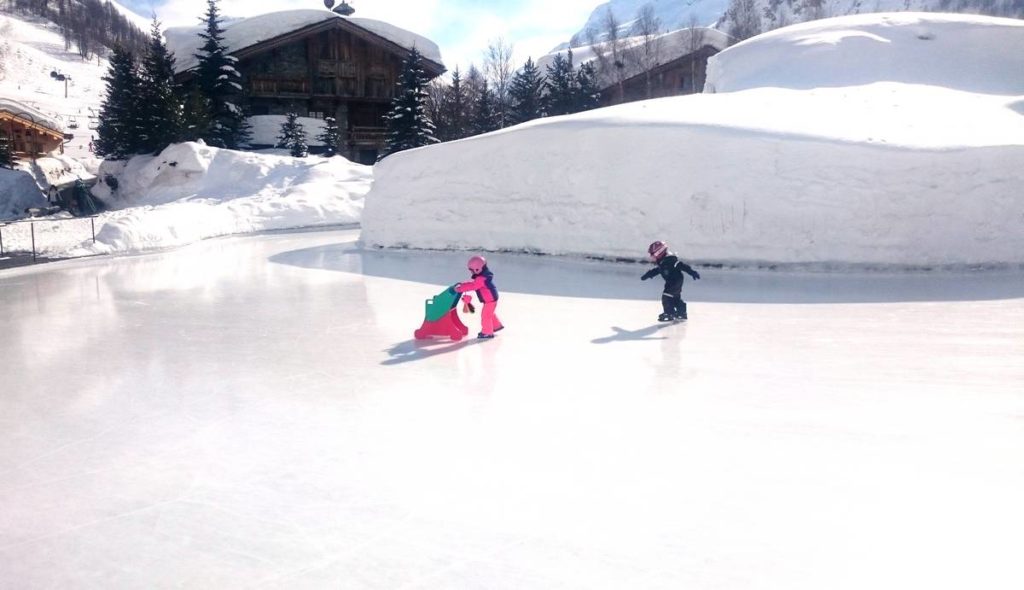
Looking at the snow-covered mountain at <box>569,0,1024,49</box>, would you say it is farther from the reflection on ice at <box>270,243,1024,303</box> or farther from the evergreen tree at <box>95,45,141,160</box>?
the reflection on ice at <box>270,243,1024,303</box>

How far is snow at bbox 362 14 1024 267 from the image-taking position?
926 cm

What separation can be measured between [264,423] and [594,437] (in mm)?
1952

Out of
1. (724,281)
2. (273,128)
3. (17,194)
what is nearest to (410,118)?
(273,128)

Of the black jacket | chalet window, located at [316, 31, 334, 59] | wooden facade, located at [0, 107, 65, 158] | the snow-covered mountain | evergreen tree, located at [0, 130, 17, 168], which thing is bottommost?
the black jacket

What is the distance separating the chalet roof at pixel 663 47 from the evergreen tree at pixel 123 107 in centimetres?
2310

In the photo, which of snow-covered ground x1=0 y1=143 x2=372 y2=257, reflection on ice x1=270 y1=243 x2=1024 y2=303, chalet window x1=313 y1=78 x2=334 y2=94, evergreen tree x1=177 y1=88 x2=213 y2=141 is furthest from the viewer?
chalet window x1=313 y1=78 x2=334 y2=94

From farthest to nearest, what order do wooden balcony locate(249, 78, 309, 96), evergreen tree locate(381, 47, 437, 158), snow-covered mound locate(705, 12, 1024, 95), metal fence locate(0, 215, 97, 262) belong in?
wooden balcony locate(249, 78, 309, 96)
evergreen tree locate(381, 47, 437, 158)
snow-covered mound locate(705, 12, 1024, 95)
metal fence locate(0, 215, 97, 262)

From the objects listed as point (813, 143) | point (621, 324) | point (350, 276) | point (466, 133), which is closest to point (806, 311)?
point (621, 324)

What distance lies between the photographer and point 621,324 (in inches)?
273

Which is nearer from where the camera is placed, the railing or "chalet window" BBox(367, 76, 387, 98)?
the railing

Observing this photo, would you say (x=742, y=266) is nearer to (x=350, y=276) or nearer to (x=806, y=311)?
(x=806, y=311)

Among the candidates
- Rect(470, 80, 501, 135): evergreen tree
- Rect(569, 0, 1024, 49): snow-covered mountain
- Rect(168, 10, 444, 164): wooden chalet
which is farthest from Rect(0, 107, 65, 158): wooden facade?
Rect(569, 0, 1024, 49): snow-covered mountain

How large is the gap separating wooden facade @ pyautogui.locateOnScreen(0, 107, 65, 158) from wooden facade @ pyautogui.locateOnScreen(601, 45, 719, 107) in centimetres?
3141

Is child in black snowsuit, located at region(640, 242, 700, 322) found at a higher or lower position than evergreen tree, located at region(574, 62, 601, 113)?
lower
